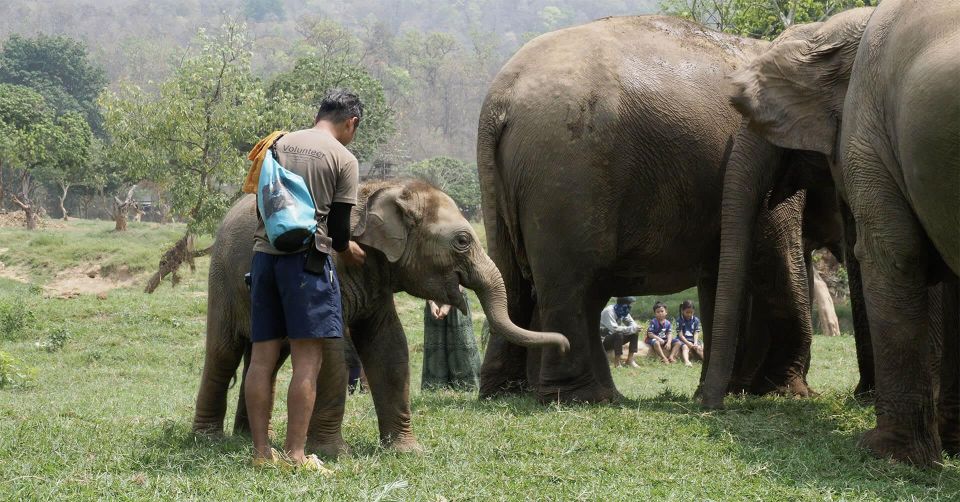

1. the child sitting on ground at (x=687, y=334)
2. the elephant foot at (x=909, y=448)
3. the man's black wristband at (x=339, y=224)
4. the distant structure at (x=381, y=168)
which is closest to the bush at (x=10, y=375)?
the man's black wristband at (x=339, y=224)

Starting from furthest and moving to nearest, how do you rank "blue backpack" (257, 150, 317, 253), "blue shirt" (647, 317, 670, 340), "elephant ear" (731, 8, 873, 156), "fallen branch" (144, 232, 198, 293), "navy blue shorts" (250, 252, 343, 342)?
"fallen branch" (144, 232, 198, 293) → "blue shirt" (647, 317, 670, 340) → "elephant ear" (731, 8, 873, 156) → "navy blue shorts" (250, 252, 343, 342) → "blue backpack" (257, 150, 317, 253)

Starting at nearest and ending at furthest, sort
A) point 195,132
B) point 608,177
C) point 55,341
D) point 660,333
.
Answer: point 608,177 → point 55,341 → point 660,333 → point 195,132

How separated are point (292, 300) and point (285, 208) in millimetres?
398

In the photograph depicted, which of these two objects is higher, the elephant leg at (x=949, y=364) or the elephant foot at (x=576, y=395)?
the elephant leg at (x=949, y=364)

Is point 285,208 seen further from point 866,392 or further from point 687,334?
Result: point 687,334

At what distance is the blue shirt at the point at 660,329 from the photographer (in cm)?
1609

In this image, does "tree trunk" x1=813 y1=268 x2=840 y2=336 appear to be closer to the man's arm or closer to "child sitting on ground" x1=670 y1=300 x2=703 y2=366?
"child sitting on ground" x1=670 y1=300 x2=703 y2=366

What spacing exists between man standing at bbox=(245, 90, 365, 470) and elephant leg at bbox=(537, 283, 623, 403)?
2.47 meters

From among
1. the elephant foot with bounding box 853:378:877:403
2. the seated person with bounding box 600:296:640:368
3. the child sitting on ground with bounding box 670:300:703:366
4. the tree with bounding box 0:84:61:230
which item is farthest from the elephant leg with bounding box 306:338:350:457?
the tree with bounding box 0:84:61:230

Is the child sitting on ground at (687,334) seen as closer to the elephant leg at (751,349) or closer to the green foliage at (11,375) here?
the elephant leg at (751,349)

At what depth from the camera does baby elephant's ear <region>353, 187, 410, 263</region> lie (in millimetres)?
5441

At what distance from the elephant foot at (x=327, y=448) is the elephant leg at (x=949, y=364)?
3036 mm

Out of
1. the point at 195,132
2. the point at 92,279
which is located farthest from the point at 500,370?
the point at 92,279

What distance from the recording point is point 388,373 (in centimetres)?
573
